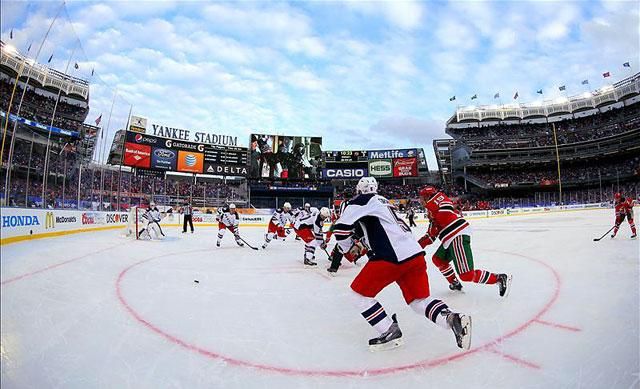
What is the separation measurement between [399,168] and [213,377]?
132 ft

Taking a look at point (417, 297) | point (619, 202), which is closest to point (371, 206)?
point (417, 297)

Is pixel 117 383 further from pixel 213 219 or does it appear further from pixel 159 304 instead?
pixel 213 219

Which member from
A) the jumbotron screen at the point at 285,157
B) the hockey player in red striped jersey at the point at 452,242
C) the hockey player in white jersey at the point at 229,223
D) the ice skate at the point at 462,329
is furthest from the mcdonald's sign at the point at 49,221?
the jumbotron screen at the point at 285,157

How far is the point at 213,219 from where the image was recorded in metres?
19.2

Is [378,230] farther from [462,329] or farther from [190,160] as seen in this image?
[190,160]

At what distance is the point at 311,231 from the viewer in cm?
684

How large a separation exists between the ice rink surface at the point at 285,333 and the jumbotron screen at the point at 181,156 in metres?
30.9

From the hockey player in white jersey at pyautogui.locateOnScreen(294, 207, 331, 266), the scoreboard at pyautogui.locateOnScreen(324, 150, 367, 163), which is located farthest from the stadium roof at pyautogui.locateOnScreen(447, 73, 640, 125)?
the hockey player in white jersey at pyautogui.locateOnScreen(294, 207, 331, 266)

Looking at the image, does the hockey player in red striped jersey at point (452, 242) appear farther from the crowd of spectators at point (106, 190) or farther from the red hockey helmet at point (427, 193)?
the crowd of spectators at point (106, 190)

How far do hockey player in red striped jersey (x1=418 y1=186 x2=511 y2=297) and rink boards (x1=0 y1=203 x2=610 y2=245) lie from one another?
3.54 metres

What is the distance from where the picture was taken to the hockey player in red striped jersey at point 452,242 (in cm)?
365

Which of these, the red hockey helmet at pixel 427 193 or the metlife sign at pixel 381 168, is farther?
the metlife sign at pixel 381 168

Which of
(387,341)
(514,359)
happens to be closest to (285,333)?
(387,341)

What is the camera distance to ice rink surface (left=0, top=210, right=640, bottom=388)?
62.7 inches
